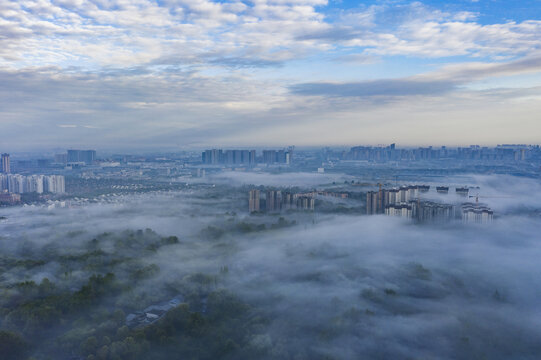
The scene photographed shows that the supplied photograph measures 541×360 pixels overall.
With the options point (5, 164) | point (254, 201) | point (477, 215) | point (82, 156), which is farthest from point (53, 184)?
point (477, 215)

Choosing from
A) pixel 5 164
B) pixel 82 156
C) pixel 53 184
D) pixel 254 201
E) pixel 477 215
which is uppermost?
pixel 82 156

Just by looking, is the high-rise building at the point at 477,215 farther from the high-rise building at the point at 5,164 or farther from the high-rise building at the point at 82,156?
the high-rise building at the point at 82,156

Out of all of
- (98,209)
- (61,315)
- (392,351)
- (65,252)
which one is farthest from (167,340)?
(98,209)

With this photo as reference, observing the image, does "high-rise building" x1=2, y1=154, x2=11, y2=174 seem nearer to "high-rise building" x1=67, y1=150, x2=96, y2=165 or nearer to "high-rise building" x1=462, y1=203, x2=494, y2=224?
"high-rise building" x1=67, y1=150, x2=96, y2=165

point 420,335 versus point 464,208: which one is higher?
point 464,208

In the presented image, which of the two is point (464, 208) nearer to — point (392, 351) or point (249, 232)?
point (249, 232)

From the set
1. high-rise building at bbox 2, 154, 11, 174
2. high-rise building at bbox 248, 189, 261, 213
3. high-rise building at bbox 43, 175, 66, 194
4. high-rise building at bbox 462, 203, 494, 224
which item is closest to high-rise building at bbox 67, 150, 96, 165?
high-rise building at bbox 2, 154, 11, 174

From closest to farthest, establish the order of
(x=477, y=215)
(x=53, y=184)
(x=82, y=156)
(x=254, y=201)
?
(x=477, y=215), (x=254, y=201), (x=53, y=184), (x=82, y=156)

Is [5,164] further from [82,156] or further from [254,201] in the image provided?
[254,201]

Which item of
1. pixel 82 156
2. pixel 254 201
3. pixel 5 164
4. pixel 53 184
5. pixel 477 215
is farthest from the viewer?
pixel 82 156

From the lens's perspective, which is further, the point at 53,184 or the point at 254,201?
the point at 53,184

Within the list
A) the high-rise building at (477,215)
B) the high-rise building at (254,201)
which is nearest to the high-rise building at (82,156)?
the high-rise building at (254,201)
